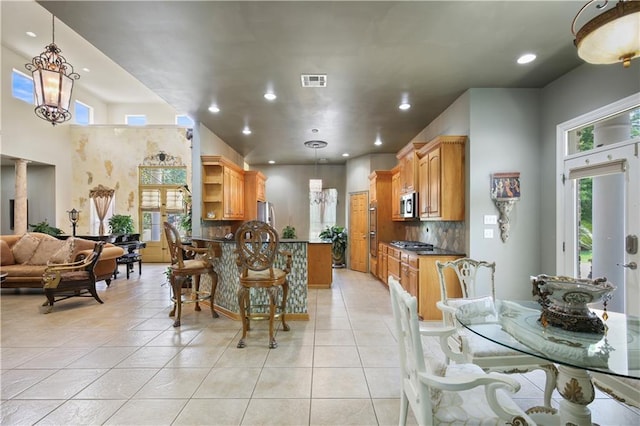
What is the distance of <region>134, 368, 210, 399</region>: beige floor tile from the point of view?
7.54ft

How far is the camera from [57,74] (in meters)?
3.48

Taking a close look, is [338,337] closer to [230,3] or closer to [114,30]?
[230,3]

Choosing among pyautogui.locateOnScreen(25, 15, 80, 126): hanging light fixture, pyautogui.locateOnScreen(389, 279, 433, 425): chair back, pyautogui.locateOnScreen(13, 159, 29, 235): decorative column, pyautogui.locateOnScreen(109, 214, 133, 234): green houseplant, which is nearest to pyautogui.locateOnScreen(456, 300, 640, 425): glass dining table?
pyautogui.locateOnScreen(389, 279, 433, 425): chair back

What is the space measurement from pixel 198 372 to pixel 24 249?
19.1 ft

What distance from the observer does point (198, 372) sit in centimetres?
263

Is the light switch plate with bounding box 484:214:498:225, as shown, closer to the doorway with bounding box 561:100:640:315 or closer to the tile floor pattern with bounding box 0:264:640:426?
the doorway with bounding box 561:100:640:315

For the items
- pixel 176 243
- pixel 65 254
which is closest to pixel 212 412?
pixel 176 243

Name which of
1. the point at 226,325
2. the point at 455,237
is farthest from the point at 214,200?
the point at 455,237

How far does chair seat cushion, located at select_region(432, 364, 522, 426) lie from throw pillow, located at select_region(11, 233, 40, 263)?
25.3 ft

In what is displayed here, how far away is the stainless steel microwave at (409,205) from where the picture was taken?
5.08 metres

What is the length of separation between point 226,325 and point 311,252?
266cm

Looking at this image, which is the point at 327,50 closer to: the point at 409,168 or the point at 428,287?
the point at 409,168

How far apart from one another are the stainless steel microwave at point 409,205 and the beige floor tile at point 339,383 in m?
3.13

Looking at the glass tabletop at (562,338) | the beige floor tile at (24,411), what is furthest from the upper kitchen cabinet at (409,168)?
the beige floor tile at (24,411)
